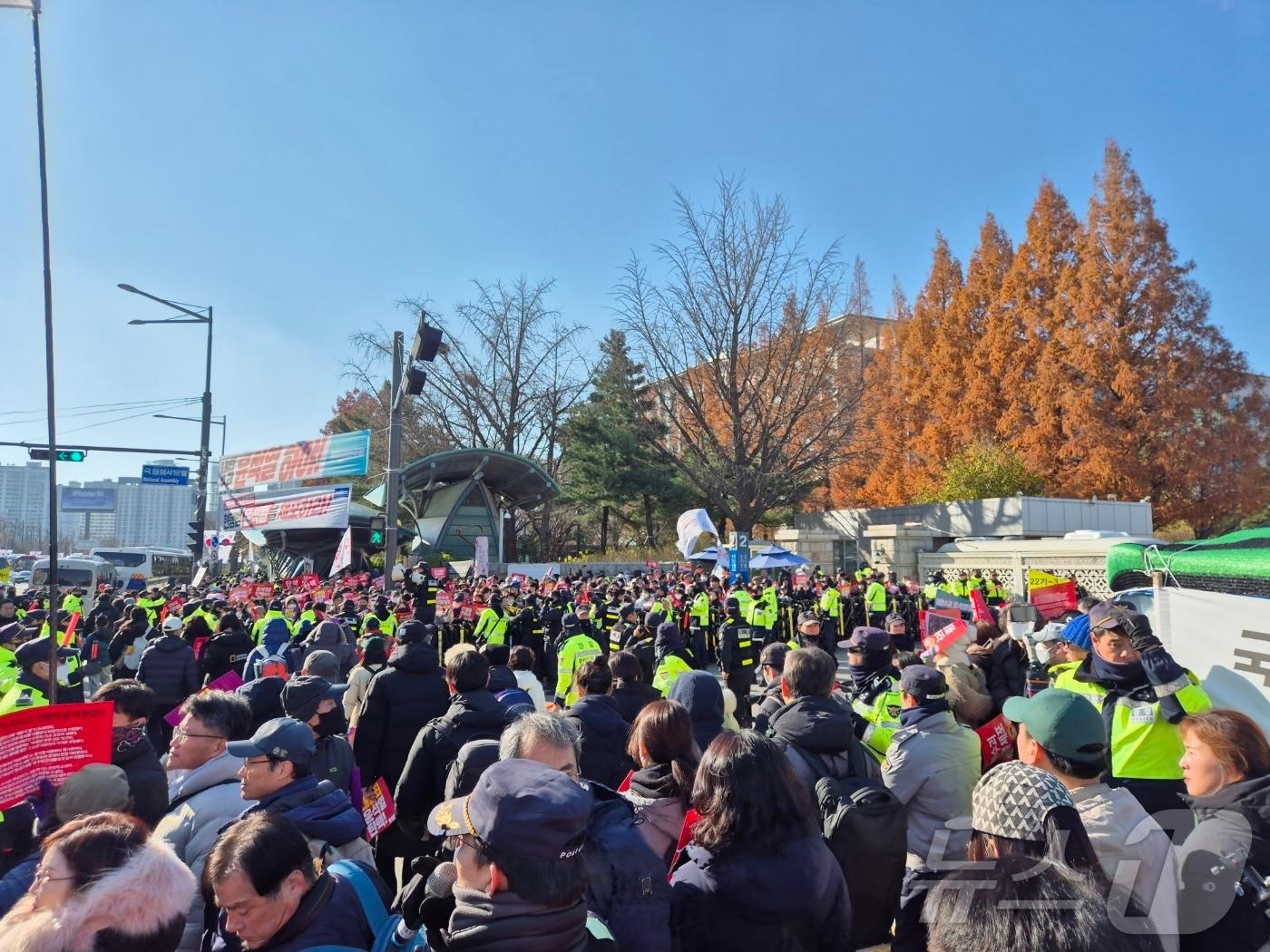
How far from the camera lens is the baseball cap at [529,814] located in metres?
1.91

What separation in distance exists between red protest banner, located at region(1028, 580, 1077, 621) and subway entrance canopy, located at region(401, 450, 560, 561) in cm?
2377

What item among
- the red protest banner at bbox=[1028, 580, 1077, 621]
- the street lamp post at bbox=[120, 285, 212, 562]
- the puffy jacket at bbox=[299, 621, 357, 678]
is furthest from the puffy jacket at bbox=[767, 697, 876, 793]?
the street lamp post at bbox=[120, 285, 212, 562]

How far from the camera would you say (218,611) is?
39.2 feet

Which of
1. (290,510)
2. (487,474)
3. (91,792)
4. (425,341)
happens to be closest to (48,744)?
(91,792)

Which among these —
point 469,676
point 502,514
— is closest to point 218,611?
point 469,676

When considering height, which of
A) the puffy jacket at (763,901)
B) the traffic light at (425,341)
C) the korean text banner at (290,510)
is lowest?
the puffy jacket at (763,901)

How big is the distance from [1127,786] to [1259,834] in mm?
1304

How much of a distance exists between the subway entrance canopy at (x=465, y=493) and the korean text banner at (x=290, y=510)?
2825 millimetres

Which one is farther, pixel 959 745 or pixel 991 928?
pixel 959 745

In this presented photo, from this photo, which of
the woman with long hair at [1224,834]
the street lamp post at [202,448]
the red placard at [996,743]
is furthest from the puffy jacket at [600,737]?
the street lamp post at [202,448]

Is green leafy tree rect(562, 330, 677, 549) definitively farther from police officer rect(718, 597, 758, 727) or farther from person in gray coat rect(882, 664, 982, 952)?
person in gray coat rect(882, 664, 982, 952)

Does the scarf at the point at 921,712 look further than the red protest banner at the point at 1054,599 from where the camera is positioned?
No

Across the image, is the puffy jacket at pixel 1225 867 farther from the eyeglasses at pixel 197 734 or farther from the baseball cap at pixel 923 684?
the eyeglasses at pixel 197 734

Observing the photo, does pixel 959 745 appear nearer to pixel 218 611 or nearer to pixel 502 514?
pixel 218 611
